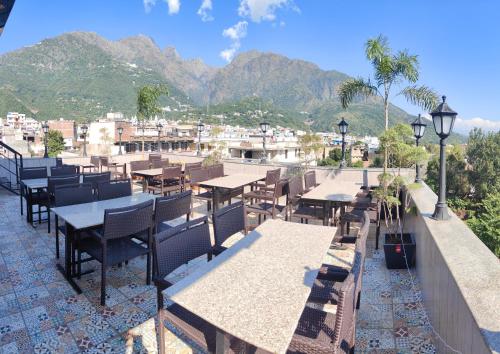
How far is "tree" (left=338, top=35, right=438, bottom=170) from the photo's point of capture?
19.2 feet

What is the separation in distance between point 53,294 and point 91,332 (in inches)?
30.7

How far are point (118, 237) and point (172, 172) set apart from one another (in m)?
3.20

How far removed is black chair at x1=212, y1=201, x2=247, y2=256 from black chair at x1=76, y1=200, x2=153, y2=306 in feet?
2.42

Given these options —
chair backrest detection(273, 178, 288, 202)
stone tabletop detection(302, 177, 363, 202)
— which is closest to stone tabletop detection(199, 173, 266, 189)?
chair backrest detection(273, 178, 288, 202)

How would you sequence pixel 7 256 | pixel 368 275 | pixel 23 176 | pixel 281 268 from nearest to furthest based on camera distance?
pixel 281 268 → pixel 368 275 → pixel 7 256 → pixel 23 176

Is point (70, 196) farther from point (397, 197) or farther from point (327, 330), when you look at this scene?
point (397, 197)

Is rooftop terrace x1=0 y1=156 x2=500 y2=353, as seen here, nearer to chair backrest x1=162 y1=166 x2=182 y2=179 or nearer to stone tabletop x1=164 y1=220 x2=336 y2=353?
stone tabletop x1=164 y1=220 x2=336 y2=353

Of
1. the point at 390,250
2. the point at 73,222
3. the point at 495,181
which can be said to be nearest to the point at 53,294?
the point at 73,222

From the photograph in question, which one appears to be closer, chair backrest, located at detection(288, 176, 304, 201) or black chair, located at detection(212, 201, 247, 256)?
black chair, located at detection(212, 201, 247, 256)

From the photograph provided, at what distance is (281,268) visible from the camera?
5.48 ft

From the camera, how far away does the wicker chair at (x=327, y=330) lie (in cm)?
131

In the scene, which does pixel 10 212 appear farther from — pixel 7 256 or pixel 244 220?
pixel 244 220

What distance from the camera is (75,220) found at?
2.71 m

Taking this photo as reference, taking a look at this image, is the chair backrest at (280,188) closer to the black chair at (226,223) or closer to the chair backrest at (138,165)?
the black chair at (226,223)
